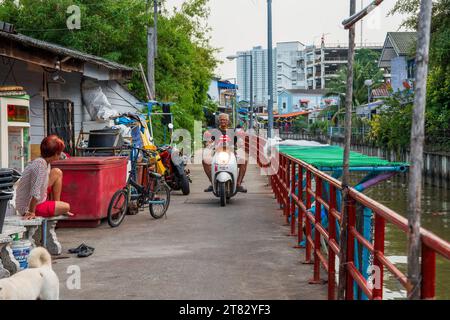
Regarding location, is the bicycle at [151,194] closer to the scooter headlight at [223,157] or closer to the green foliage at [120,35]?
the scooter headlight at [223,157]

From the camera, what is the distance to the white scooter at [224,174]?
44.6 ft

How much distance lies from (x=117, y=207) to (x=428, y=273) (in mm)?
8037

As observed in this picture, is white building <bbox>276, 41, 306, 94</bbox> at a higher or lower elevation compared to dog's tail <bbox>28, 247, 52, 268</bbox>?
higher

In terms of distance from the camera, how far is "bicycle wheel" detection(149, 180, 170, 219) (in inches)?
458

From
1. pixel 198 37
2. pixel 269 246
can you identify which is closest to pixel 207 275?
pixel 269 246

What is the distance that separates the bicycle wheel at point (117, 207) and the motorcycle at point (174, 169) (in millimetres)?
4343

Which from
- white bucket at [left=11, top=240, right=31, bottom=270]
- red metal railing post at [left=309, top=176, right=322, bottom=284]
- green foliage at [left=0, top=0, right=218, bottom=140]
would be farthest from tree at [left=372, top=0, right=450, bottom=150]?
white bucket at [left=11, top=240, right=31, bottom=270]

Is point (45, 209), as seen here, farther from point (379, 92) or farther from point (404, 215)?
point (379, 92)

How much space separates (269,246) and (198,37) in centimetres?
2907

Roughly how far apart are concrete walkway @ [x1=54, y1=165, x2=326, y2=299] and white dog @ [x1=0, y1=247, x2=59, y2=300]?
7.35ft

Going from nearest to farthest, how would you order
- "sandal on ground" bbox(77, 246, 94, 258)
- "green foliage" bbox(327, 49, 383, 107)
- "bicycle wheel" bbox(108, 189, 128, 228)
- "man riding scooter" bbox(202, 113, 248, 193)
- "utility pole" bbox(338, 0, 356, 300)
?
"utility pole" bbox(338, 0, 356, 300) → "sandal on ground" bbox(77, 246, 94, 258) → "bicycle wheel" bbox(108, 189, 128, 228) → "man riding scooter" bbox(202, 113, 248, 193) → "green foliage" bbox(327, 49, 383, 107)

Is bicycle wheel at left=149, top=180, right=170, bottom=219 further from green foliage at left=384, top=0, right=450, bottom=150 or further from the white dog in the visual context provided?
green foliage at left=384, top=0, right=450, bottom=150

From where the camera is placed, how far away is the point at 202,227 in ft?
35.3
